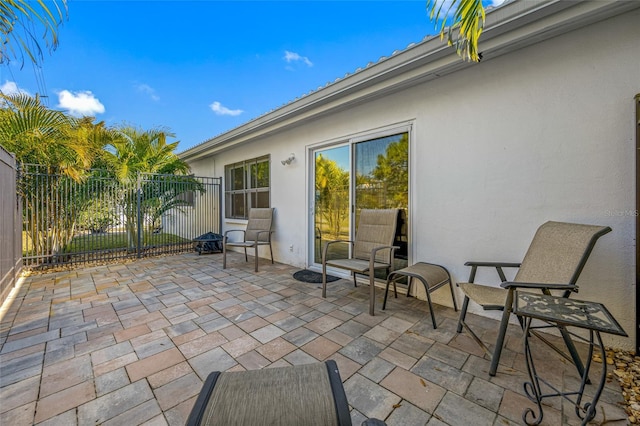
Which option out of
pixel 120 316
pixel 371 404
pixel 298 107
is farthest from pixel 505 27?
pixel 120 316

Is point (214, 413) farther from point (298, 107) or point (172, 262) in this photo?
point (172, 262)

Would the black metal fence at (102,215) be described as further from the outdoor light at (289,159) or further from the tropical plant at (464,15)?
the tropical plant at (464,15)

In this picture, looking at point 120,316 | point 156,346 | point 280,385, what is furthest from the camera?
point 120,316

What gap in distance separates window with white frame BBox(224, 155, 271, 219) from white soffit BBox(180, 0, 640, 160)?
1.49 m

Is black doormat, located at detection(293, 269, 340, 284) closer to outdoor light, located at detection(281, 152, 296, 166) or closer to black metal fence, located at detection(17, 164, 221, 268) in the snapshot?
outdoor light, located at detection(281, 152, 296, 166)

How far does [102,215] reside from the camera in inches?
218

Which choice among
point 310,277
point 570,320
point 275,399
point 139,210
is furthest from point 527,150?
point 139,210

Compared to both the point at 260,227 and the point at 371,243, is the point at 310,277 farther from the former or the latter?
the point at 260,227

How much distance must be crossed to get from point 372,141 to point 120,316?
369 cm

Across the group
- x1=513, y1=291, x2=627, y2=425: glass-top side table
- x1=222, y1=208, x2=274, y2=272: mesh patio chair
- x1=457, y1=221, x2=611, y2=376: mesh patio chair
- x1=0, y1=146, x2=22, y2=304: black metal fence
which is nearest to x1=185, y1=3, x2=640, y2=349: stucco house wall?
x1=457, y1=221, x2=611, y2=376: mesh patio chair

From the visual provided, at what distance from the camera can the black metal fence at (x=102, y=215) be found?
4602 mm

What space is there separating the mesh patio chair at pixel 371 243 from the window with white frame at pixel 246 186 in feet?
8.69

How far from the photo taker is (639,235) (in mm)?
1919

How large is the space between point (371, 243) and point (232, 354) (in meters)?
2.07
